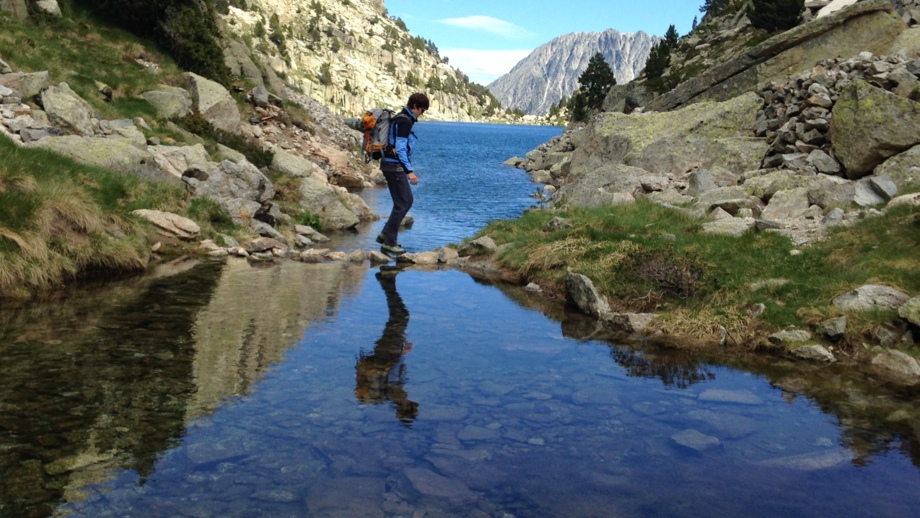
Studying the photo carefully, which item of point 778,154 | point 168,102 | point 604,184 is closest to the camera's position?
point 778,154

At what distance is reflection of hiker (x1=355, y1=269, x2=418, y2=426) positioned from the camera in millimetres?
7902

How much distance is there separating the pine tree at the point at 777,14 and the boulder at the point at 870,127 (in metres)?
33.3

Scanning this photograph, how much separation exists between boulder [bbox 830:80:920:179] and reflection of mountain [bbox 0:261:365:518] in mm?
13636

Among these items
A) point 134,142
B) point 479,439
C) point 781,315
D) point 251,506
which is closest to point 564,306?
point 781,315

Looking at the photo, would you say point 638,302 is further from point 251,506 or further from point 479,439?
point 251,506

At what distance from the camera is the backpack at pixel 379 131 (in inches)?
657

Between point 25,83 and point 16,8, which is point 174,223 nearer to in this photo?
point 25,83

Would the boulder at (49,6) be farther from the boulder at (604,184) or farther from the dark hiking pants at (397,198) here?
the boulder at (604,184)

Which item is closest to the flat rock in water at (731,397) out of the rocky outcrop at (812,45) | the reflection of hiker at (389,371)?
the reflection of hiker at (389,371)

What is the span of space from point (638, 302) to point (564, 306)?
58.8 inches

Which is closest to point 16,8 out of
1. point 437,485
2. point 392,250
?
point 392,250

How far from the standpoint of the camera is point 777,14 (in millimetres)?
49250

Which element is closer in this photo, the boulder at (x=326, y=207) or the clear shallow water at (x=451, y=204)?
the clear shallow water at (x=451, y=204)

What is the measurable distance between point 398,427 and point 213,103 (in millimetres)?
24304
